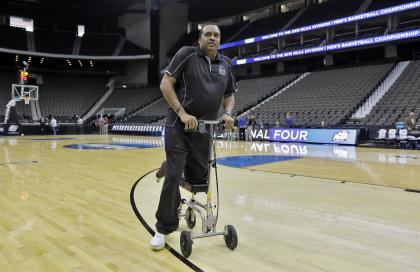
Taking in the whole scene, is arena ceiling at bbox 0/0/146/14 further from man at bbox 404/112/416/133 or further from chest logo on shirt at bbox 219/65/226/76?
chest logo on shirt at bbox 219/65/226/76

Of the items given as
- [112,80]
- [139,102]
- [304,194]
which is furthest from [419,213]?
[112,80]

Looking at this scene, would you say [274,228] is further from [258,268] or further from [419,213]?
[419,213]

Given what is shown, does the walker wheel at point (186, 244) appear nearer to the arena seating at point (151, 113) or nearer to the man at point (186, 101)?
the man at point (186, 101)

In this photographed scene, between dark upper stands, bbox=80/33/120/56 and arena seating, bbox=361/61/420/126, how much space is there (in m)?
26.3

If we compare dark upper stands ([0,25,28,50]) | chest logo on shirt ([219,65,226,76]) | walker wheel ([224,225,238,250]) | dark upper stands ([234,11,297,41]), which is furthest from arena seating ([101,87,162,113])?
walker wheel ([224,225,238,250])

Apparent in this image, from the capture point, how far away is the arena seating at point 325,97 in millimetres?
17141

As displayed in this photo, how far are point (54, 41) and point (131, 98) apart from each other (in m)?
9.48

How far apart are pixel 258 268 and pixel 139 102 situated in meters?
31.6

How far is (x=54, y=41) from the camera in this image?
33594 millimetres

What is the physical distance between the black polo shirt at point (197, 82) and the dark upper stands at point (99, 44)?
3350cm

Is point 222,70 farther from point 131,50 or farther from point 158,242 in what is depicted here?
point 131,50

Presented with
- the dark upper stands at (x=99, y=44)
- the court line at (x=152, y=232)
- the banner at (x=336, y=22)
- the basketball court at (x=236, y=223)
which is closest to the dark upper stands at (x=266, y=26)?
the banner at (x=336, y=22)

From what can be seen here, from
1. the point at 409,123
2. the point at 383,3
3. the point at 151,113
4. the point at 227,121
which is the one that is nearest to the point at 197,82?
the point at 227,121

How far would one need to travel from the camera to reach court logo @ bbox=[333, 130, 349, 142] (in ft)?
45.4
